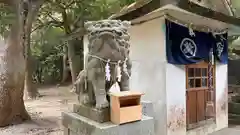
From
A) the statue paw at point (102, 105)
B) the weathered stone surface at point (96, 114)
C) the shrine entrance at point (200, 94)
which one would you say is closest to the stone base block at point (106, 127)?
the weathered stone surface at point (96, 114)

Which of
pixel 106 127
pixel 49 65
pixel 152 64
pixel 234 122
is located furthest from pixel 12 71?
pixel 49 65

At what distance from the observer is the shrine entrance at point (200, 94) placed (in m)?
5.41

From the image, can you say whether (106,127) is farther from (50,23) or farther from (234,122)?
(50,23)

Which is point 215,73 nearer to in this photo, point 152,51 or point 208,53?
point 208,53

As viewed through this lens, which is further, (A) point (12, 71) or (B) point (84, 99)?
(A) point (12, 71)

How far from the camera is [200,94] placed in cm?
566

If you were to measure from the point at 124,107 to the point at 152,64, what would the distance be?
260 cm

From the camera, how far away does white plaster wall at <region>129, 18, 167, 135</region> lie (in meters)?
4.89

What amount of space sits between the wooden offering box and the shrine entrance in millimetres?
2886

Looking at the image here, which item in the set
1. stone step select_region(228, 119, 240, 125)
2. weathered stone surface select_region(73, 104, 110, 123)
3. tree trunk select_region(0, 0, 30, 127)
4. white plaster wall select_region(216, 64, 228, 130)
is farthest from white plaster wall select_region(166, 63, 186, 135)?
tree trunk select_region(0, 0, 30, 127)

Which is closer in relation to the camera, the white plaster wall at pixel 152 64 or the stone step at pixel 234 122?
→ the white plaster wall at pixel 152 64

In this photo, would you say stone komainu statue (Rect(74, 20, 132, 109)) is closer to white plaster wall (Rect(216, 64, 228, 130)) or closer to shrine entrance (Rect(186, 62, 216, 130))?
shrine entrance (Rect(186, 62, 216, 130))

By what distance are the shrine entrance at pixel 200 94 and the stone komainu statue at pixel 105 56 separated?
2837 millimetres

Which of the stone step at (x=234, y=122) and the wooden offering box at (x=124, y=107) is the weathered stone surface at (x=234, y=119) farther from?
the wooden offering box at (x=124, y=107)
